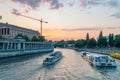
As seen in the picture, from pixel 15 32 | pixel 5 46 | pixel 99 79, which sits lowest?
pixel 99 79

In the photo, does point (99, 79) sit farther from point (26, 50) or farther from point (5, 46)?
point (26, 50)

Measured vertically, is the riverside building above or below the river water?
above

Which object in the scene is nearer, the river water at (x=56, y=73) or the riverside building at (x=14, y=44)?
the river water at (x=56, y=73)

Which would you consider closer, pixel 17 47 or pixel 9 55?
pixel 9 55

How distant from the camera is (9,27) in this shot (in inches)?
6442

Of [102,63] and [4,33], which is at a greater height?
[4,33]

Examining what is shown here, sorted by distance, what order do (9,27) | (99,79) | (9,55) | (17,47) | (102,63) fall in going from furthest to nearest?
(9,27) < (17,47) < (9,55) < (102,63) < (99,79)

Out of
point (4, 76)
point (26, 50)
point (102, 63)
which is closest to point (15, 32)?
point (26, 50)

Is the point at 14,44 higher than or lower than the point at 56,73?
higher

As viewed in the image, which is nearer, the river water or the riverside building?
the river water

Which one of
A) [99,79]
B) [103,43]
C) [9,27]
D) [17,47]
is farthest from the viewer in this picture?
[103,43]

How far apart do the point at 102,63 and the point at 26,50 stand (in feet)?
217

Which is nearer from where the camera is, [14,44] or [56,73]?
[56,73]

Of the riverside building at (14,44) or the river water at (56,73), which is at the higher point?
the riverside building at (14,44)
